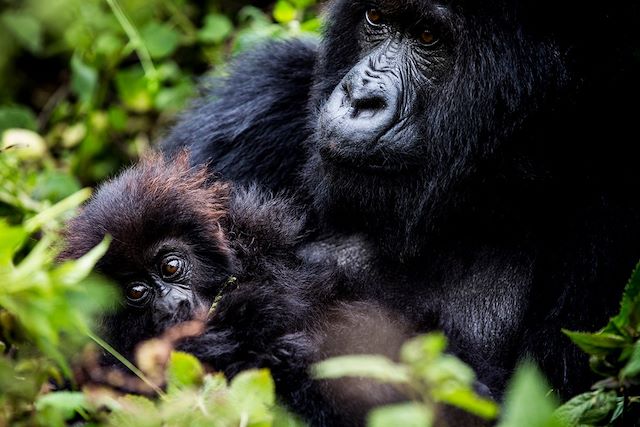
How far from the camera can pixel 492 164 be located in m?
3.03

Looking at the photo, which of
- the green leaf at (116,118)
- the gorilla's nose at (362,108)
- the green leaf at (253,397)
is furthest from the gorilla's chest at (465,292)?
the green leaf at (116,118)

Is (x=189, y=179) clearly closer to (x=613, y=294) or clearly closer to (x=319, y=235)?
(x=319, y=235)

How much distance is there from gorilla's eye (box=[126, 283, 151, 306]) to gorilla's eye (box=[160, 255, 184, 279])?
0.25 ft

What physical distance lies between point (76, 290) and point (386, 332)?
1.31 meters

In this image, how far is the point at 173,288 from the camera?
2814 mm

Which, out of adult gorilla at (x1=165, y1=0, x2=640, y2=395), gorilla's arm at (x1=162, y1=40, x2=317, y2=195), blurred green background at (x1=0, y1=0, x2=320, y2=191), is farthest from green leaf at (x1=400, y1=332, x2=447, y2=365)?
blurred green background at (x1=0, y1=0, x2=320, y2=191)

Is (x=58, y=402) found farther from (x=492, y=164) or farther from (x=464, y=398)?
(x=492, y=164)

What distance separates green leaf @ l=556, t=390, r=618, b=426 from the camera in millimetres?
2293

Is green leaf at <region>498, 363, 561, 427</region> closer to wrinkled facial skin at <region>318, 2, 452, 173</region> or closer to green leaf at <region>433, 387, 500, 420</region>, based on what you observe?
green leaf at <region>433, 387, 500, 420</region>

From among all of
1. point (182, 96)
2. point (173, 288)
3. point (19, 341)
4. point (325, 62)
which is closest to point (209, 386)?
point (19, 341)

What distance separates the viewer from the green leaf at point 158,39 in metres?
4.81

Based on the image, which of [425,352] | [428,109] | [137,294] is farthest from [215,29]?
[425,352]

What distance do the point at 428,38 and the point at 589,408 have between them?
1357 millimetres

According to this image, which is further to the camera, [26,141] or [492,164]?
[26,141]
